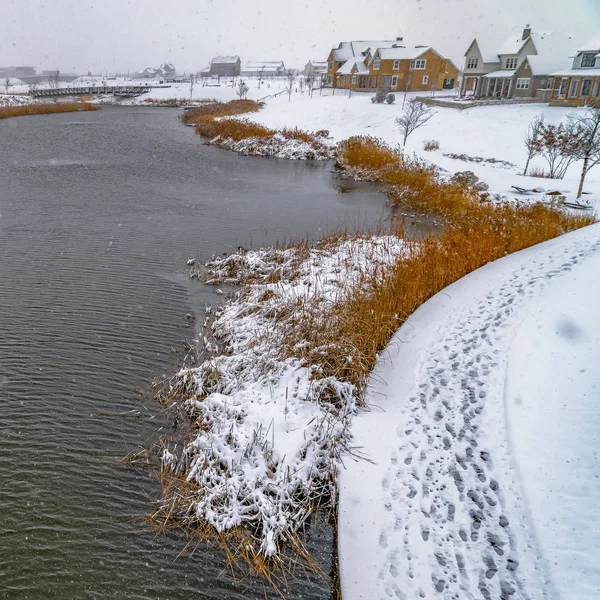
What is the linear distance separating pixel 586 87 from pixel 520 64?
1160cm

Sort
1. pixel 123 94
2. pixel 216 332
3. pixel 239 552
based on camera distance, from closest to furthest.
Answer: pixel 239 552, pixel 216 332, pixel 123 94

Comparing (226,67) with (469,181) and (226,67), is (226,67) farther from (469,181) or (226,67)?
(469,181)

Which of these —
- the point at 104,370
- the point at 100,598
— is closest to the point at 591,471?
the point at 100,598

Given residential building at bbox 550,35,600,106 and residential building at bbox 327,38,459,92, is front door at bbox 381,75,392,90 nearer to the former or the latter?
residential building at bbox 327,38,459,92

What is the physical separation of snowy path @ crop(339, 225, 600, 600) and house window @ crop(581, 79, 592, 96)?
41.2 m

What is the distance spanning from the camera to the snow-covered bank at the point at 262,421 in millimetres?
5285

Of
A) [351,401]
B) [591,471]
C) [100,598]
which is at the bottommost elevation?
[100,598]

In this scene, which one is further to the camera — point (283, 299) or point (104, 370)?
point (283, 299)

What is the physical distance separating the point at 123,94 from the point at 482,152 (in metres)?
81.4

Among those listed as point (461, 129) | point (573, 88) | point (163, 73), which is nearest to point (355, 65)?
point (573, 88)

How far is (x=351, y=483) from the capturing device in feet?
18.1

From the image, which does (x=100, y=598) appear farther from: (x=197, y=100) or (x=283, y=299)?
(x=197, y=100)

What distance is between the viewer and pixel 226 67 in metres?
126

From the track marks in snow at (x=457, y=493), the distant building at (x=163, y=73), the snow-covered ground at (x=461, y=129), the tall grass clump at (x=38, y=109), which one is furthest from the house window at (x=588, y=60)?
the distant building at (x=163, y=73)
